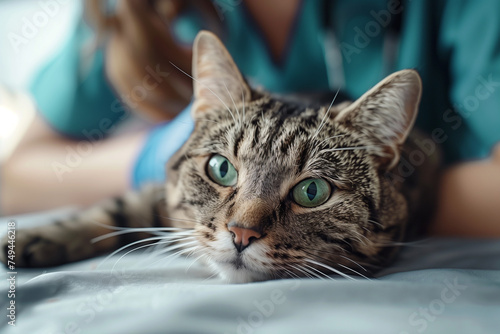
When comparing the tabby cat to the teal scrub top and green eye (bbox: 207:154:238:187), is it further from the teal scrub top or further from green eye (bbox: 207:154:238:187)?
the teal scrub top

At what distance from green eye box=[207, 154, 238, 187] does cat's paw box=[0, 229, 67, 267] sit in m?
0.26

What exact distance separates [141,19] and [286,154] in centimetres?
56

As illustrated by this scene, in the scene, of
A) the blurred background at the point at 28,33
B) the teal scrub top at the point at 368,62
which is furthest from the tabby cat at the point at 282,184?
the blurred background at the point at 28,33

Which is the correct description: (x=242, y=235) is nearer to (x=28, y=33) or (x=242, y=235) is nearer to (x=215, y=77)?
(x=215, y=77)

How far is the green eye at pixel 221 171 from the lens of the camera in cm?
52

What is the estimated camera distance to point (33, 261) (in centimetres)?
55

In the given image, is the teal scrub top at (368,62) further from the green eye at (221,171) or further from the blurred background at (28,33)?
the green eye at (221,171)

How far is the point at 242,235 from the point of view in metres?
0.45

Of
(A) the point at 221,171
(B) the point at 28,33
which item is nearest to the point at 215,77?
(A) the point at 221,171

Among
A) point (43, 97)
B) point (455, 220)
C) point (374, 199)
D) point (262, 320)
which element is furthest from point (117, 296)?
point (43, 97)

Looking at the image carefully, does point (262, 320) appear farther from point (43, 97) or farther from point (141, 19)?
point (43, 97)

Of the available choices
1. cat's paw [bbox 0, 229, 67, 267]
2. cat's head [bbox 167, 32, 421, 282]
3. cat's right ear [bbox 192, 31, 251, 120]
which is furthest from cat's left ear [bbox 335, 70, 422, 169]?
cat's paw [bbox 0, 229, 67, 267]

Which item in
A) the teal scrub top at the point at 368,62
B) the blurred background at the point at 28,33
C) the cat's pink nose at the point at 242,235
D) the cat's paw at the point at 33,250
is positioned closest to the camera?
the cat's pink nose at the point at 242,235

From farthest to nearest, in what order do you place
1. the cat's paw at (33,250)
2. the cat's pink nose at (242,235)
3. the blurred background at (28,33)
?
the blurred background at (28,33) < the cat's paw at (33,250) < the cat's pink nose at (242,235)
